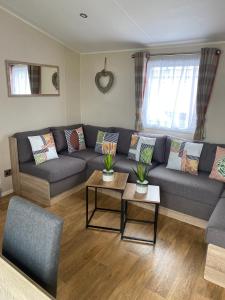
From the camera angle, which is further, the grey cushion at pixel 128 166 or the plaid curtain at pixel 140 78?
the plaid curtain at pixel 140 78

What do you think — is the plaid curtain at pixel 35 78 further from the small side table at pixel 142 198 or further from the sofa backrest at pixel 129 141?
the small side table at pixel 142 198

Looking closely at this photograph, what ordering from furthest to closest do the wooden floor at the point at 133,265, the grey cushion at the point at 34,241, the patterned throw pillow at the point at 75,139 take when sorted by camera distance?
the patterned throw pillow at the point at 75,139
the wooden floor at the point at 133,265
the grey cushion at the point at 34,241

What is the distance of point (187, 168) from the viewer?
2.88 metres

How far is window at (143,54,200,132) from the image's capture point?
3.12 meters

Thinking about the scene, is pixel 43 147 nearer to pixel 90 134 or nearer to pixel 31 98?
pixel 31 98

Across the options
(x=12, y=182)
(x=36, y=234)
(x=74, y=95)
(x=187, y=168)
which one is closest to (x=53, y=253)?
(x=36, y=234)

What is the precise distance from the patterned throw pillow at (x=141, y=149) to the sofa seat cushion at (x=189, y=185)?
32 centimetres

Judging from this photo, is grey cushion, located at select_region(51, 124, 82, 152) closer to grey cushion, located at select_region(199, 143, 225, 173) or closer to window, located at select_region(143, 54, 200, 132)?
window, located at select_region(143, 54, 200, 132)

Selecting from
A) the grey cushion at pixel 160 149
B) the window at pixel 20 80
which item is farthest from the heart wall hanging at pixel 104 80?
the grey cushion at pixel 160 149

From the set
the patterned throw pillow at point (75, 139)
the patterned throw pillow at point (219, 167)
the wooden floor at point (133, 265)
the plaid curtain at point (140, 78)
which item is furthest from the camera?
the patterned throw pillow at point (75, 139)

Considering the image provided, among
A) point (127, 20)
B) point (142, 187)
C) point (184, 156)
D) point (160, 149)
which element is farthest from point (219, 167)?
point (127, 20)

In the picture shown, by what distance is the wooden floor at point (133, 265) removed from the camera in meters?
1.72

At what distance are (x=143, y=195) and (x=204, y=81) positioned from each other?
1735mm

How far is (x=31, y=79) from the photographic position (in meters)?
3.32
